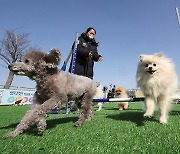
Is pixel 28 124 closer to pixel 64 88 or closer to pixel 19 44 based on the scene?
pixel 64 88

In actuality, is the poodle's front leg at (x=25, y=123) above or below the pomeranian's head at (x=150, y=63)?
below

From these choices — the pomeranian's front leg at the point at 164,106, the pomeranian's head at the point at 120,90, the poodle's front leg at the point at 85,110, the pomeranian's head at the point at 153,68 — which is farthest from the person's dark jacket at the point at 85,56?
the pomeranian's head at the point at 120,90

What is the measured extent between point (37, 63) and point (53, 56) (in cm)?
28

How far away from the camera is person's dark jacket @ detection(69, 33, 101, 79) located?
19.4ft

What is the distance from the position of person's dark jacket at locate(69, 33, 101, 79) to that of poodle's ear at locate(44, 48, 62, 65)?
7.32 feet

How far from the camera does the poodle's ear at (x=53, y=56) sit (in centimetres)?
365

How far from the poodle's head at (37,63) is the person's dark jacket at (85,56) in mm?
2254

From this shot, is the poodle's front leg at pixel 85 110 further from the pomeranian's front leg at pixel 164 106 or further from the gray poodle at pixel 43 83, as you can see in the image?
the pomeranian's front leg at pixel 164 106

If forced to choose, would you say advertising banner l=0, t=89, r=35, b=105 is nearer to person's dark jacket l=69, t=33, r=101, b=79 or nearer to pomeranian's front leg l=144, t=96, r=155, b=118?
person's dark jacket l=69, t=33, r=101, b=79

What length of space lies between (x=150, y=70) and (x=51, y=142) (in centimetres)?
278

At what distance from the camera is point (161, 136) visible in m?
3.05

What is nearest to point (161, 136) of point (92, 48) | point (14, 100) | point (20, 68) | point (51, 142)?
point (51, 142)

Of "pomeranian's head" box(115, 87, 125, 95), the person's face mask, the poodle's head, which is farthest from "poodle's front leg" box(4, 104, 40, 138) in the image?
"pomeranian's head" box(115, 87, 125, 95)

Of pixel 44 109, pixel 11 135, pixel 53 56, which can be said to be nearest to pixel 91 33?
pixel 53 56
